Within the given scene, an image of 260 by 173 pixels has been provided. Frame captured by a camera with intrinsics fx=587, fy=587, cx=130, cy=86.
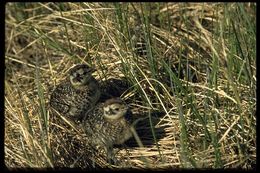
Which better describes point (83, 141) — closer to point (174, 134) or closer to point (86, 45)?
point (174, 134)

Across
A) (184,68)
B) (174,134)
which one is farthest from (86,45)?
(174,134)

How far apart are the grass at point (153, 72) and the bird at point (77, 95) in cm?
13

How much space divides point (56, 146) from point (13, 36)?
6.39 ft

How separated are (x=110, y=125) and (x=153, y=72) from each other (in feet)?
2.00

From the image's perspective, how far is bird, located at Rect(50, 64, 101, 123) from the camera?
4875 mm

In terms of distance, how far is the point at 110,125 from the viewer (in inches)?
182

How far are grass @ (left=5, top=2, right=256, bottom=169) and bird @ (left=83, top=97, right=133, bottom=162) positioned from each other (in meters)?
0.12

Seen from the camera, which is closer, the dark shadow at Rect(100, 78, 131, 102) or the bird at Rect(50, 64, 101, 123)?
the bird at Rect(50, 64, 101, 123)

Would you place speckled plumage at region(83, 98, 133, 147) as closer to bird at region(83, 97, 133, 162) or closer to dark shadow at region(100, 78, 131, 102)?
bird at region(83, 97, 133, 162)

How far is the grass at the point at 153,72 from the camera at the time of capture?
13.9 feet

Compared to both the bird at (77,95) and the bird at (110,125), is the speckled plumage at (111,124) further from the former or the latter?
the bird at (77,95)

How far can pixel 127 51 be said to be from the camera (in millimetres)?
5203

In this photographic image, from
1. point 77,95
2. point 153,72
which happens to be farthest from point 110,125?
point 153,72

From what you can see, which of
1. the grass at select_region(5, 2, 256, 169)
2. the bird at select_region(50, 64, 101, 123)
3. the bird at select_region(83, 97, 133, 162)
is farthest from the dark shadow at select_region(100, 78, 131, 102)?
the bird at select_region(83, 97, 133, 162)
